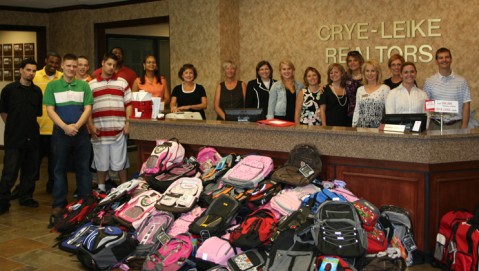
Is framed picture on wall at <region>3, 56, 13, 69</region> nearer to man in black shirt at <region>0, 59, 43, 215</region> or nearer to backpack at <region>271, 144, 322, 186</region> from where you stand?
man in black shirt at <region>0, 59, 43, 215</region>

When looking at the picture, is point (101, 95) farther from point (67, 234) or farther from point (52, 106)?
point (67, 234)

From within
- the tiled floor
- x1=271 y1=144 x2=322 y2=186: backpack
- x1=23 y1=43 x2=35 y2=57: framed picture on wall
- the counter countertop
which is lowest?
the tiled floor

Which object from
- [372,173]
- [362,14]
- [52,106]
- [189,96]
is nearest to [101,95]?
[52,106]

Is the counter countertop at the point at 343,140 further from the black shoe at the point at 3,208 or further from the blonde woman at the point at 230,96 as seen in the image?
the black shoe at the point at 3,208

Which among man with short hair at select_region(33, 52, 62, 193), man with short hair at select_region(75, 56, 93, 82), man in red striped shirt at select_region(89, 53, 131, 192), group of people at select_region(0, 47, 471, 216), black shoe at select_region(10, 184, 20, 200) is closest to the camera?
group of people at select_region(0, 47, 471, 216)

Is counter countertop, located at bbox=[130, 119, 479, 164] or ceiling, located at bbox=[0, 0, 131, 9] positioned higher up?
ceiling, located at bbox=[0, 0, 131, 9]

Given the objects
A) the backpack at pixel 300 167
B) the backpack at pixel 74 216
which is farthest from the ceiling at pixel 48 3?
the backpack at pixel 300 167

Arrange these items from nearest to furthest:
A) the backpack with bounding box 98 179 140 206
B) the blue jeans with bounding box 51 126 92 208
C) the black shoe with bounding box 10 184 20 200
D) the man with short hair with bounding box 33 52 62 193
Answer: the backpack with bounding box 98 179 140 206
the blue jeans with bounding box 51 126 92 208
the black shoe with bounding box 10 184 20 200
the man with short hair with bounding box 33 52 62 193

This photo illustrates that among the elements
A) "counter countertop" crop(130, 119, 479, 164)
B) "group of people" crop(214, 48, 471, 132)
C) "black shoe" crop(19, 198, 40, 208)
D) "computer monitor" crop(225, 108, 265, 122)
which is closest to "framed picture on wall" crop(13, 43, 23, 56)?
"black shoe" crop(19, 198, 40, 208)

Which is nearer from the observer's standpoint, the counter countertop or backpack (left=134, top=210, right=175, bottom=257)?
the counter countertop

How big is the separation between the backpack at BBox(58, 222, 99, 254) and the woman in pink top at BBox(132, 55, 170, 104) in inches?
109

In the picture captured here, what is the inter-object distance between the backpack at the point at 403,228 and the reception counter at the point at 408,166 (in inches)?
4.7

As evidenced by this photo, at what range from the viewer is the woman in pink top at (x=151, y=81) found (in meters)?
7.34

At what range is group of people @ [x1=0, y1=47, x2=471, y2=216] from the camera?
5718 mm
